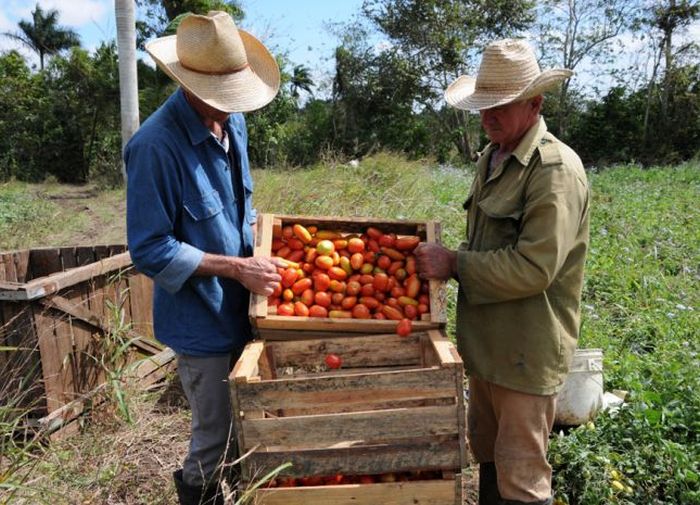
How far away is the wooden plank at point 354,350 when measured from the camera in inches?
97.0

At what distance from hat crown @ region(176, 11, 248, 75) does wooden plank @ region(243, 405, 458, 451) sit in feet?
4.56

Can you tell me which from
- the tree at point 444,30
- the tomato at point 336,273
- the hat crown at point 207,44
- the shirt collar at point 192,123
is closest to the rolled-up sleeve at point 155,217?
the shirt collar at point 192,123

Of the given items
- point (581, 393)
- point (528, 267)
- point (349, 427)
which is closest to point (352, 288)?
point (349, 427)

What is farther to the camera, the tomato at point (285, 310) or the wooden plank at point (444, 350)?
the tomato at point (285, 310)

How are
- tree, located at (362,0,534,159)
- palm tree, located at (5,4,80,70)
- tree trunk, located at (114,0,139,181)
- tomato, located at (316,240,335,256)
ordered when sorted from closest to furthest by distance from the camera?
tomato, located at (316,240,335,256) → tree trunk, located at (114,0,139,181) → tree, located at (362,0,534,159) → palm tree, located at (5,4,80,70)

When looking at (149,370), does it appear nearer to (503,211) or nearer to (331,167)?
(503,211)

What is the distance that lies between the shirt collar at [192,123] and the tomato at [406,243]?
94 centimetres

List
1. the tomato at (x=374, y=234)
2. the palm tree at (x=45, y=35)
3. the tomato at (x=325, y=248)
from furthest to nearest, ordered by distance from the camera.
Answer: the palm tree at (x=45, y=35)
the tomato at (x=374, y=234)
the tomato at (x=325, y=248)

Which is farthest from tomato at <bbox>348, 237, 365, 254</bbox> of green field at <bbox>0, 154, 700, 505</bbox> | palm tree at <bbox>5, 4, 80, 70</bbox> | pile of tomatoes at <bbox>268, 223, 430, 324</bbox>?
palm tree at <bbox>5, 4, 80, 70</bbox>

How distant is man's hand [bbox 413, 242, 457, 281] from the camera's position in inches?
97.3

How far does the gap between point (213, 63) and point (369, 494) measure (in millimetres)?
1753

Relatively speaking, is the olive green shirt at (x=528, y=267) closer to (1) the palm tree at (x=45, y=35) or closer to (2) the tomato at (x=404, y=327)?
(2) the tomato at (x=404, y=327)

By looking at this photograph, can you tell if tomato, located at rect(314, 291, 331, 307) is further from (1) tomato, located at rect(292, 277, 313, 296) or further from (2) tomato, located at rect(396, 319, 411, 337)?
(2) tomato, located at rect(396, 319, 411, 337)

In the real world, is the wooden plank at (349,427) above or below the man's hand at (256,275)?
below
